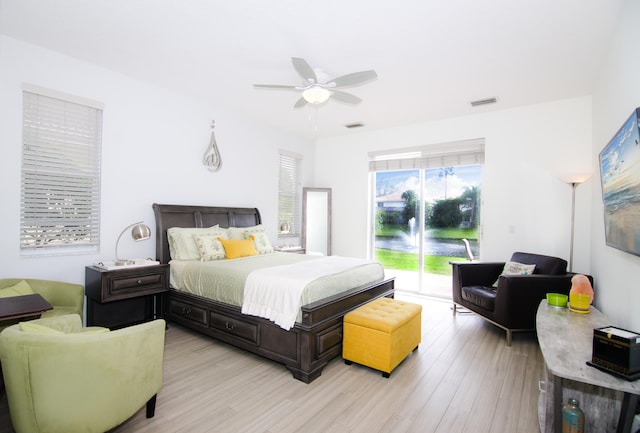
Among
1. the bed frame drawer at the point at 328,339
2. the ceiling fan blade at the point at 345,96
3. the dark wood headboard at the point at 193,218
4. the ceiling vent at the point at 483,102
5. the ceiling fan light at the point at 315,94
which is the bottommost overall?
the bed frame drawer at the point at 328,339

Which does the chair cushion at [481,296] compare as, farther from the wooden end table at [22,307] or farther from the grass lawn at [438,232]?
the wooden end table at [22,307]

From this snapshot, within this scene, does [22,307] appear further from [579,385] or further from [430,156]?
[430,156]

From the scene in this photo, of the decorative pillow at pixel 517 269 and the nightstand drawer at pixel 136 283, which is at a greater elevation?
the decorative pillow at pixel 517 269

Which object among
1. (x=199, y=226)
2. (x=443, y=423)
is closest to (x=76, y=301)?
(x=199, y=226)

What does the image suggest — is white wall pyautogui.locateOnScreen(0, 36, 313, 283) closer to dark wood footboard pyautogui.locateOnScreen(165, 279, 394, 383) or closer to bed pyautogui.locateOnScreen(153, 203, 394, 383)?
bed pyautogui.locateOnScreen(153, 203, 394, 383)

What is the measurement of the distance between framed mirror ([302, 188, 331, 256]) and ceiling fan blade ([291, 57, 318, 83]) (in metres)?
3.50

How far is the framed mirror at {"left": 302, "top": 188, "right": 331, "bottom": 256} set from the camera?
6.39 m

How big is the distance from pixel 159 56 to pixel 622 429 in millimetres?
4671

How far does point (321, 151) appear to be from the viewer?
6.81 m

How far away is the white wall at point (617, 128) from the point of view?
2.23 meters

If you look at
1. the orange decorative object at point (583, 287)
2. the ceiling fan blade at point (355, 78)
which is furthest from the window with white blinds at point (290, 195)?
the orange decorative object at point (583, 287)

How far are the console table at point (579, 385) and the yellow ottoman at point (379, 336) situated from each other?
1057 mm

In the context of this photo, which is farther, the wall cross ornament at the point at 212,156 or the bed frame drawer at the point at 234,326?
the wall cross ornament at the point at 212,156

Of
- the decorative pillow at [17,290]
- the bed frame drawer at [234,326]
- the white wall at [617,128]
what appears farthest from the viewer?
the bed frame drawer at [234,326]
